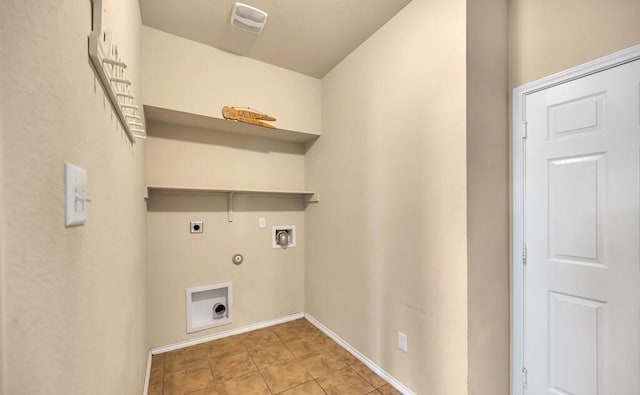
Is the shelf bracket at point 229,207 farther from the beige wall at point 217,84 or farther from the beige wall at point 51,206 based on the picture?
the beige wall at point 51,206

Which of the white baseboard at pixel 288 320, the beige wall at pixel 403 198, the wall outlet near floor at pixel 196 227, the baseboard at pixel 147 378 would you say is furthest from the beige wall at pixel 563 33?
the baseboard at pixel 147 378

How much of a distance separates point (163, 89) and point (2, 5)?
2109 millimetres

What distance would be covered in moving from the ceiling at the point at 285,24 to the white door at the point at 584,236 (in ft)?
4.36

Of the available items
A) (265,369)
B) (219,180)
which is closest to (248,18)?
(219,180)

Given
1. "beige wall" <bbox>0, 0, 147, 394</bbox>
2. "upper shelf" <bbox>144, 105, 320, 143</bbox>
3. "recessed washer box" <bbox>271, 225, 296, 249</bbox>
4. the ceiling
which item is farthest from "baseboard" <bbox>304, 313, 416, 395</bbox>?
the ceiling

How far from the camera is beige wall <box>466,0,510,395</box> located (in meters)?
1.47

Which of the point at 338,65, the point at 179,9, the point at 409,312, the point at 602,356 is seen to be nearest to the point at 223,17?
the point at 179,9

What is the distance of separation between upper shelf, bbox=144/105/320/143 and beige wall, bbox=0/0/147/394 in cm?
163

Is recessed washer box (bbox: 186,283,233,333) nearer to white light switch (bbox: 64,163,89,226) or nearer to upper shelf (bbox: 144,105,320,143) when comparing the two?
upper shelf (bbox: 144,105,320,143)

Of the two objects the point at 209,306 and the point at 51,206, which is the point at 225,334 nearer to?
the point at 209,306

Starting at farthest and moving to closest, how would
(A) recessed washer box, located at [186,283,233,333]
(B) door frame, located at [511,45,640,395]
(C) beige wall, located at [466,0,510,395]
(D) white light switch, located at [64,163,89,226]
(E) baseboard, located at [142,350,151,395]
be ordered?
(A) recessed washer box, located at [186,283,233,333] < (E) baseboard, located at [142,350,151,395] < (B) door frame, located at [511,45,640,395] < (C) beige wall, located at [466,0,510,395] < (D) white light switch, located at [64,163,89,226]

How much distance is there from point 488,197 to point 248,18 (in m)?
2.15

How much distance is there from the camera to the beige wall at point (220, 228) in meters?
2.36

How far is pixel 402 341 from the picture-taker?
182cm
